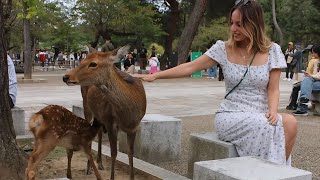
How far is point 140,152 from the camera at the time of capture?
5.27 m

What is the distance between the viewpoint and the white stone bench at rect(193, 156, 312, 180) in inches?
108

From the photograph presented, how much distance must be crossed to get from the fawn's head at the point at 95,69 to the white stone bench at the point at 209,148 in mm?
1093

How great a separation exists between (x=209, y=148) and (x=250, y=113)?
60cm

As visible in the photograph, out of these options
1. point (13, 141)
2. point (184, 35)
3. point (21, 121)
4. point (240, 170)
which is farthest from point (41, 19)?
point (240, 170)

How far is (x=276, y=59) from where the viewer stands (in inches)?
146

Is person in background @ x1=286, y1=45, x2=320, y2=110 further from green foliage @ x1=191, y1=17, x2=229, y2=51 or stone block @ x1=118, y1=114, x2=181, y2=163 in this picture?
green foliage @ x1=191, y1=17, x2=229, y2=51

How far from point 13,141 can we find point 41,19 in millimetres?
26301

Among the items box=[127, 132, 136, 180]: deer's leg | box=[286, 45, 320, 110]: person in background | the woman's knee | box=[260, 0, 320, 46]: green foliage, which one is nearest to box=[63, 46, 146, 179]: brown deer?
box=[127, 132, 136, 180]: deer's leg

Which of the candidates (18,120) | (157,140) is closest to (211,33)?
(18,120)

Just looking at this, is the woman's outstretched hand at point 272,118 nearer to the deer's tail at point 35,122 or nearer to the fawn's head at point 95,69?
the fawn's head at point 95,69

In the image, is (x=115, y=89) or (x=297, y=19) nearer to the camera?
(x=115, y=89)

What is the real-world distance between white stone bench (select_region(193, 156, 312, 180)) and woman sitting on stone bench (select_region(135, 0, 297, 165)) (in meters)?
0.39

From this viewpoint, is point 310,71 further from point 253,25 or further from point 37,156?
point 37,156

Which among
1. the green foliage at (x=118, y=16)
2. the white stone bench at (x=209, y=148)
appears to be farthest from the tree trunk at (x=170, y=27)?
the white stone bench at (x=209, y=148)
